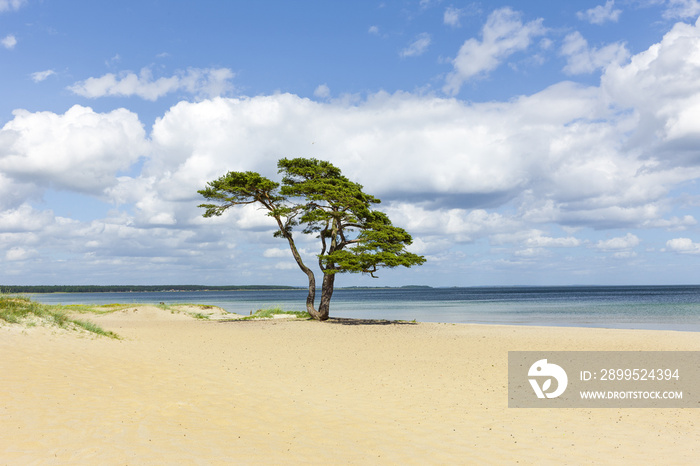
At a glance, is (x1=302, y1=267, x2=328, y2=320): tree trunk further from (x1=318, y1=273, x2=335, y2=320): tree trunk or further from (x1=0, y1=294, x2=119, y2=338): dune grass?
(x1=0, y1=294, x2=119, y2=338): dune grass

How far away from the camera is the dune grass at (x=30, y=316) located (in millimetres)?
15367

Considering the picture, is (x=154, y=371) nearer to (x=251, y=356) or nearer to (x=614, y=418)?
(x=251, y=356)

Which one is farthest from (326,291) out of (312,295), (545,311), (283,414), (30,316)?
(545,311)

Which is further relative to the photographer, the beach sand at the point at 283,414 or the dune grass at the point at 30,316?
the dune grass at the point at 30,316

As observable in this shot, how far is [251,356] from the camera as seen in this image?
15992 millimetres

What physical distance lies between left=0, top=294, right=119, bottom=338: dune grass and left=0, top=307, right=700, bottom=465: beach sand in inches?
34.1

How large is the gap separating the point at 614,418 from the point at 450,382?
4002 mm

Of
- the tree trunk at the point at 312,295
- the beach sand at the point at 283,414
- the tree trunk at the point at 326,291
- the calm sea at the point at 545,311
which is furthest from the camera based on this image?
the calm sea at the point at 545,311

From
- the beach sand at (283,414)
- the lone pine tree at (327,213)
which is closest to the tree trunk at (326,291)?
the lone pine tree at (327,213)

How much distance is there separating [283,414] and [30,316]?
40.4 ft

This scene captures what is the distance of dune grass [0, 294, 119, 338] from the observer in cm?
1537

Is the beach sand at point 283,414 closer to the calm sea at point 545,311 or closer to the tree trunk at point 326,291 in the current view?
the calm sea at point 545,311

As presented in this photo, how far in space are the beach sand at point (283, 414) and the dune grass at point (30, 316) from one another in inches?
34.1


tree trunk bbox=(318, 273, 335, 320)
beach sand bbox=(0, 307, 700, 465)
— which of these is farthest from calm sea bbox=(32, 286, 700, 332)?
beach sand bbox=(0, 307, 700, 465)
